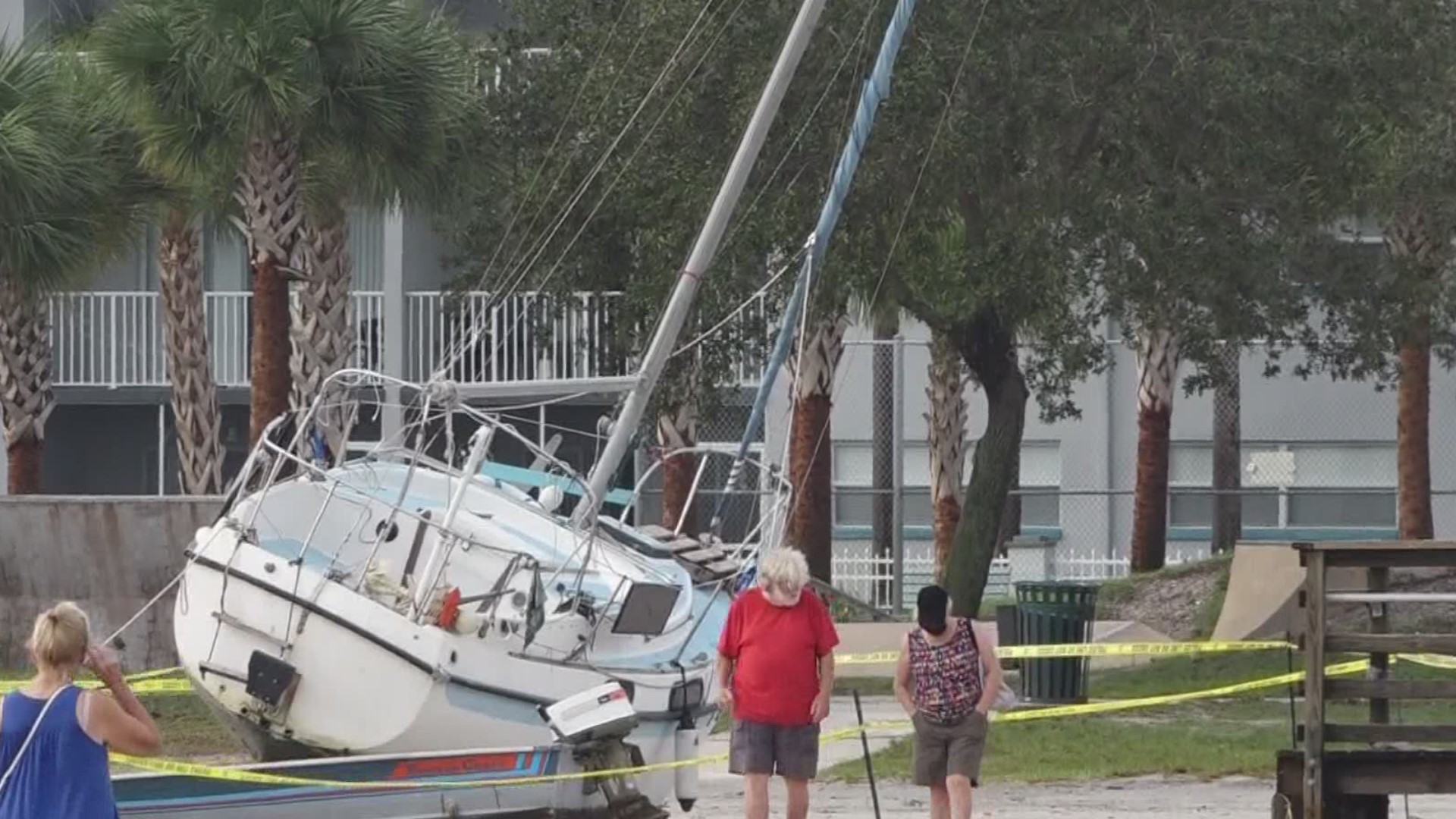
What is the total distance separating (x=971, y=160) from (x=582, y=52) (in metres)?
4.39

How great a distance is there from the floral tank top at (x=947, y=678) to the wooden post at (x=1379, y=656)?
1.83m

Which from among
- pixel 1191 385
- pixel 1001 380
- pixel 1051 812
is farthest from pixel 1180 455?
pixel 1051 812

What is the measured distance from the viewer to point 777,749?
12336 mm

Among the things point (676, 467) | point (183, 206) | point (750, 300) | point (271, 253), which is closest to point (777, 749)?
point (750, 300)

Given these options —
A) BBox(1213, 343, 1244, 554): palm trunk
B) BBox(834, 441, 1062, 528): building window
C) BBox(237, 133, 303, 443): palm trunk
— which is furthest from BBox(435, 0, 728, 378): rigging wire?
BBox(834, 441, 1062, 528): building window

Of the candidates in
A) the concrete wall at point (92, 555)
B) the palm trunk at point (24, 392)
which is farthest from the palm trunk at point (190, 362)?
the concrete wall at point (92, 555)

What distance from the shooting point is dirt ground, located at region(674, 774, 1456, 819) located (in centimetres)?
1450

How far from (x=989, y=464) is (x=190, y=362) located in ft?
32.5

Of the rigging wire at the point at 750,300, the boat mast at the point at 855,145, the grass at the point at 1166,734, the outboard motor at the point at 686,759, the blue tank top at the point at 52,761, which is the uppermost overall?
the boat mast at the point at 855,145

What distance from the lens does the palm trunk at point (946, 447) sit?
105ft

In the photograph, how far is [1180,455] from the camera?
38.7 m

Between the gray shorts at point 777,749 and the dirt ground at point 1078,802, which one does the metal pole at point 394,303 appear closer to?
the dirt ground at point 1078,802

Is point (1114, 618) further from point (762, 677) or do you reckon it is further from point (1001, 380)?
point (762, 677)

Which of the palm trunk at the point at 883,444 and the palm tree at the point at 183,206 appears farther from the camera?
the palm trunk at the point at 883,444
